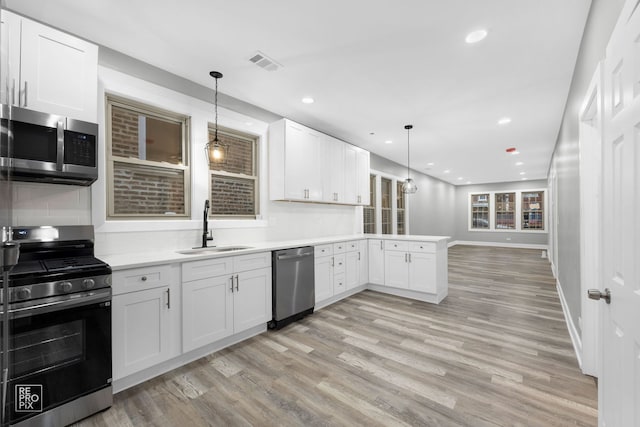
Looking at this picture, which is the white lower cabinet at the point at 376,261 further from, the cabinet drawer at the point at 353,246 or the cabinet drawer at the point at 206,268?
the cabinet drawer at the point at 206,268

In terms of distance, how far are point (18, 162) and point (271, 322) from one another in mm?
2467

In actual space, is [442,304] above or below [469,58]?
below

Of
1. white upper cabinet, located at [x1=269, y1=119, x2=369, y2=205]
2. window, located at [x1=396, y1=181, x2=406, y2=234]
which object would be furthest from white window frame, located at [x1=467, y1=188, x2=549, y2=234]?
white upper cabinet, located at [x1=269, y1=119, x2=369, y2=205]

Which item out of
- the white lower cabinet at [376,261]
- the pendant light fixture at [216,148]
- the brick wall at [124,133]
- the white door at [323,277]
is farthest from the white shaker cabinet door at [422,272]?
the brick wall at [124,133]

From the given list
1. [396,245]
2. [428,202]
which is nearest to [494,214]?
[428,202]

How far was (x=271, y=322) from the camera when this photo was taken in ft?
10.2

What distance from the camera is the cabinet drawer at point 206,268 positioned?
2.33 meters

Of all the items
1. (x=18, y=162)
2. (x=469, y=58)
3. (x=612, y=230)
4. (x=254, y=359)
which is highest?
(x=469, y=58)

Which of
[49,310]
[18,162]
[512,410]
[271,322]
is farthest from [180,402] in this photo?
[512,410]

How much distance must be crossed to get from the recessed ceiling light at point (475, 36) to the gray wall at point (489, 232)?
1087 centimetres

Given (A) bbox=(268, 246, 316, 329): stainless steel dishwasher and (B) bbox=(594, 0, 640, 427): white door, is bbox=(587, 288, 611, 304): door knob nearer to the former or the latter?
(B) bbox=(594, 0, 640, 427): white door

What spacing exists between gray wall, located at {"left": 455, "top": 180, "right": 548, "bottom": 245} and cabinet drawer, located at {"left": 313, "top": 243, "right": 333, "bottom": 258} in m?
10.2

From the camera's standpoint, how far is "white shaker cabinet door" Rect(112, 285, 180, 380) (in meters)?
1.94

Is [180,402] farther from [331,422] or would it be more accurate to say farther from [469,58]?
[469,58]
